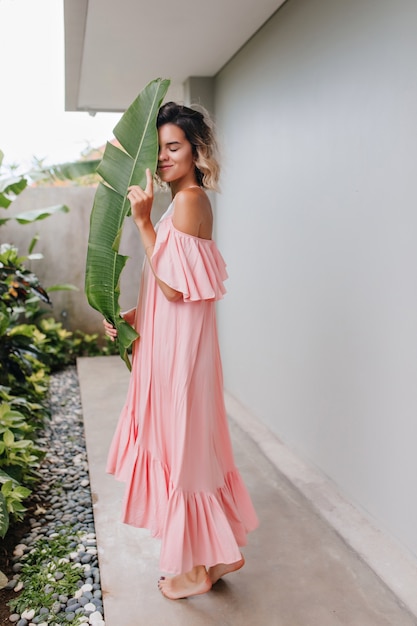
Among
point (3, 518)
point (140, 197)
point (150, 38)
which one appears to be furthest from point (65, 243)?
point (140, 197)

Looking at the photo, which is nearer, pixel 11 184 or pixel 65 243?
pixel 11 184

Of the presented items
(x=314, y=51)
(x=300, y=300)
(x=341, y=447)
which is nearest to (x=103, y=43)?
(x=314, y=51)

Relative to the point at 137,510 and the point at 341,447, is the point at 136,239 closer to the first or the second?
the point at 341,447

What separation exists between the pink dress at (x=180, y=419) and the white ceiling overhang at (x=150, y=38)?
2022 millimetres

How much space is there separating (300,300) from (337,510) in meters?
1.14

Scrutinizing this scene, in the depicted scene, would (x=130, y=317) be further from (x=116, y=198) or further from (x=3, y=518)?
(x=3, y=518)

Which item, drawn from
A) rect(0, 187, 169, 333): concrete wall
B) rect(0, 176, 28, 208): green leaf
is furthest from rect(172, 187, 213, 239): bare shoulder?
rect(0, 187, 169, 333): concrete wall

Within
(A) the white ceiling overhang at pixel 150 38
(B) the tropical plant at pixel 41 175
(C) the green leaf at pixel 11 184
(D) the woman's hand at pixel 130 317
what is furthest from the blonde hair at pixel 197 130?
(C) the green leaf at pixel 11 184

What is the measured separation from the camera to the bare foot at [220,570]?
2.14 metres

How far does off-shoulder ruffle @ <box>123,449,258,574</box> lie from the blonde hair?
99cm

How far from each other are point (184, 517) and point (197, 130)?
1253 millimetres

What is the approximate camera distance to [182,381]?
2047 mm

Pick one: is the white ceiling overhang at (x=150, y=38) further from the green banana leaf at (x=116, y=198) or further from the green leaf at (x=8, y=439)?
the green leaf at (x=8, y=439)

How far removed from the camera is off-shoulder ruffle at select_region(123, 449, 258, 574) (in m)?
2.01
